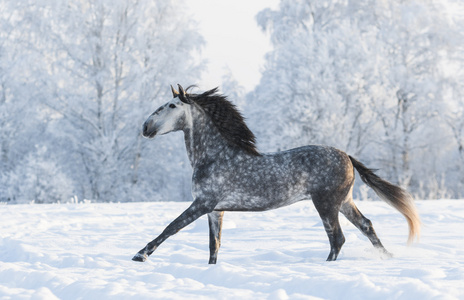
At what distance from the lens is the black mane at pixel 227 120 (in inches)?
200

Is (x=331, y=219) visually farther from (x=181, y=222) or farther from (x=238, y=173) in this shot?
(x=181, y=222)

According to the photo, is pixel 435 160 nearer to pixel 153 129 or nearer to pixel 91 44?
pixel 91 44

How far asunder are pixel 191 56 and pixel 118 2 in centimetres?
408

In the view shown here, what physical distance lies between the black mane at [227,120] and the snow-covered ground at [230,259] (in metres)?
1.18

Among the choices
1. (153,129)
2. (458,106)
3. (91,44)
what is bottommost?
(153,129)

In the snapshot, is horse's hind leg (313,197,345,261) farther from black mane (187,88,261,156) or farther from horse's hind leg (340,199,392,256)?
black mane (187,88,261,156)

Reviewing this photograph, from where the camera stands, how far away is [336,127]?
22.3 meters

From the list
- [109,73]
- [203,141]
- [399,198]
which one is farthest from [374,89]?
[203,141]

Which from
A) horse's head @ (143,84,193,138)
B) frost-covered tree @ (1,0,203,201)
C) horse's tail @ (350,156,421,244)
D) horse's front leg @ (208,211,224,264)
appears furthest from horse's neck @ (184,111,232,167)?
frost-covered tree @ (1,0,203,201)

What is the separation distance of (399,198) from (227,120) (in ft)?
6.60

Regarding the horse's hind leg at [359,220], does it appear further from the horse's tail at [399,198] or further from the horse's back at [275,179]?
the horse's tail at [399,198]

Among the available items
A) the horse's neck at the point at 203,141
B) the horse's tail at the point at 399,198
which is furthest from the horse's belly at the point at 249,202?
the horse's tail at the point at 399,198

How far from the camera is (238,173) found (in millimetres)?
4898

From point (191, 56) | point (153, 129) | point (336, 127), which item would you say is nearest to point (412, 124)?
point (336, 127)
